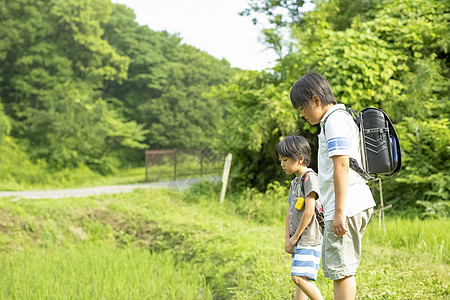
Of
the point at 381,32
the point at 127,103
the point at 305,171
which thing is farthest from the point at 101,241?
the point at 127,103

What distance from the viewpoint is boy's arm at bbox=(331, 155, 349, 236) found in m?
2.15

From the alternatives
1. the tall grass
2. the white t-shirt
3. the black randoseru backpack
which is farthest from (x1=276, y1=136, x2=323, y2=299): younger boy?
the tall grass

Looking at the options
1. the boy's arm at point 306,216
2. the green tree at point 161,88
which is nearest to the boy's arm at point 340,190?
the boy's arm at point 306,216

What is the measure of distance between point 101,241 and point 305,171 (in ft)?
18.3

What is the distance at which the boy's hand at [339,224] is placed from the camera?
2.15m

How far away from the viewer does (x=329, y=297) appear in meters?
3.33

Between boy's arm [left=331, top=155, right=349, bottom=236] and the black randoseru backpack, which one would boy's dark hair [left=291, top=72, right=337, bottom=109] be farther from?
boy's arm [left=331, top=155, right=349, bottom=236]

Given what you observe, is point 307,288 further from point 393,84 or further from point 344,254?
point 393,84

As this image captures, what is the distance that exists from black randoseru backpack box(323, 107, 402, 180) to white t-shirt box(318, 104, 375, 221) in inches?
1.3

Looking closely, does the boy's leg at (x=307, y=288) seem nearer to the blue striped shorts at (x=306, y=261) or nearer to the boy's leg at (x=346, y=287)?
the blue striped shorts at (x=306, y=261)

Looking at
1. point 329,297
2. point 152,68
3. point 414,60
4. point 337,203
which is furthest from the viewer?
point 152,68

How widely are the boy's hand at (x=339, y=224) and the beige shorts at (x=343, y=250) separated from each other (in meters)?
0.06

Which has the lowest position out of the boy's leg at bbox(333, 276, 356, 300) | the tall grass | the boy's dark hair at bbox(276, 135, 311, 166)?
the tall grass

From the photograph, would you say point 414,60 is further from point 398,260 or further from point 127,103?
point 127,103
